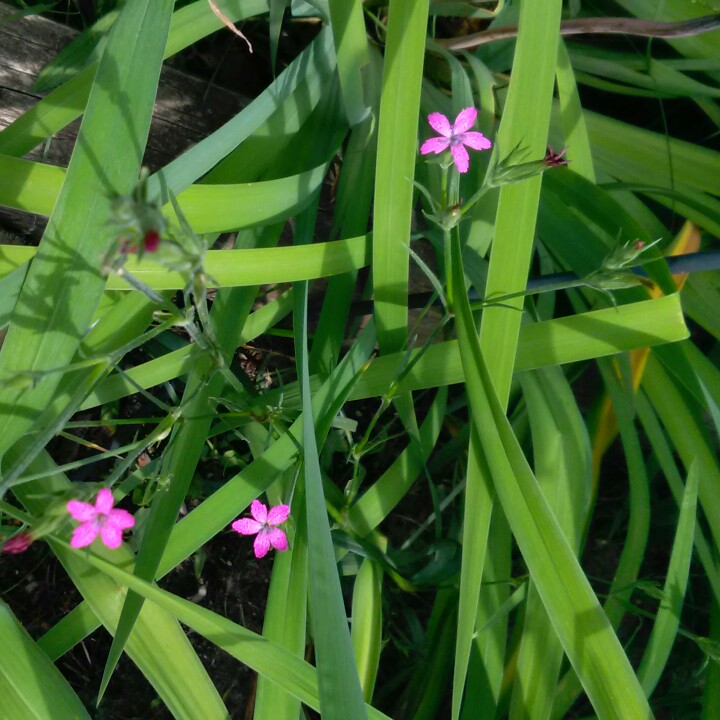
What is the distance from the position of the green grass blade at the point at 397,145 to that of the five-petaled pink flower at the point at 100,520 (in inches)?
14.1

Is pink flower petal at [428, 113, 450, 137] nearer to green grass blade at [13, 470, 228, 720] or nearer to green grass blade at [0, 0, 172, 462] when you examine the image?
green grass blade at [0, 0, 172, 462]

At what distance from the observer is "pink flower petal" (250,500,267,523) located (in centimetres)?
62

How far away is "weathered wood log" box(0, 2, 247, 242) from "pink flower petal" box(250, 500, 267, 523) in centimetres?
50

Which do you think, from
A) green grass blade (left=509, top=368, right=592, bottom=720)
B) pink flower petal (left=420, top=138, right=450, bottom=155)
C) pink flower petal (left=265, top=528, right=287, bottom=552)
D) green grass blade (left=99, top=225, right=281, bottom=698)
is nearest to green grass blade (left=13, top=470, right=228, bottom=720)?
green grass blade (left=99, top=225, right=281, bottom=698)

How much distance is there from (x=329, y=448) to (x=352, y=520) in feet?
0.37

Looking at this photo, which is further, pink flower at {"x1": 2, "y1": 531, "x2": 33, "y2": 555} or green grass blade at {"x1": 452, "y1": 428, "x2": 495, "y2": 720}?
green grass blade at {"x1": 452, "y1": 428, "x2": 495, "y2": 720}

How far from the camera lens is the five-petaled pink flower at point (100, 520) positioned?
44cm

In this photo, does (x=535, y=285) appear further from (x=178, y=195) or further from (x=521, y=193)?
(x=178, y=195)

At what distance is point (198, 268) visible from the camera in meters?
0.41

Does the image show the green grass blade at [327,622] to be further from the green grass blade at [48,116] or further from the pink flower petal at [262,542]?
the green grass blade at [48,116]

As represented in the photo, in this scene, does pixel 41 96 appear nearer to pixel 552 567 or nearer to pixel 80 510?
pixel 80 510

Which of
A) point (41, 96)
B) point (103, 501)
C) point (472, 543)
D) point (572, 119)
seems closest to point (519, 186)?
point (572, 119)

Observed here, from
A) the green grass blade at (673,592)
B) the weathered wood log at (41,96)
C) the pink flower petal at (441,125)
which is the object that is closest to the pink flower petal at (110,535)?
the pink flower petal at (441,125)

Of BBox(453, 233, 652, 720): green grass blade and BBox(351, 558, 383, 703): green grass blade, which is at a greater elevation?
BBox(453, 233, 652, 720): green grass blade
